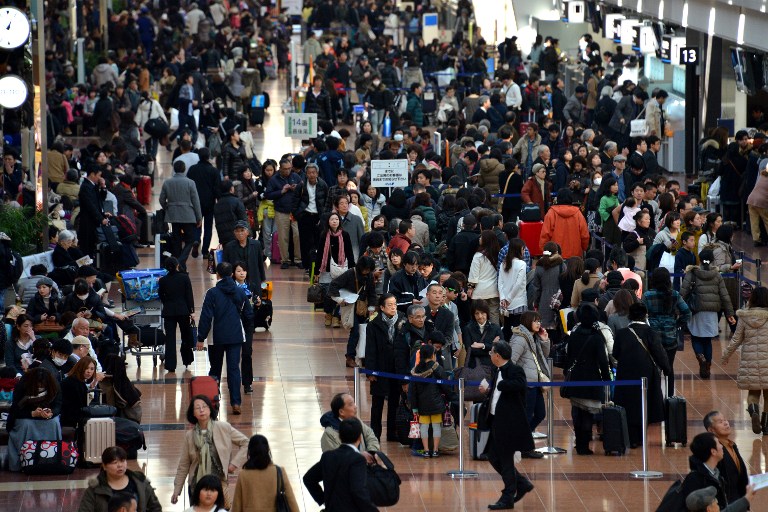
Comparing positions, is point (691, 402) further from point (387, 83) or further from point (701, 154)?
point (387, 83)

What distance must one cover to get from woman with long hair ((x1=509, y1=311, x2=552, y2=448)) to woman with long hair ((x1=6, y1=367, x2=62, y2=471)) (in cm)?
365

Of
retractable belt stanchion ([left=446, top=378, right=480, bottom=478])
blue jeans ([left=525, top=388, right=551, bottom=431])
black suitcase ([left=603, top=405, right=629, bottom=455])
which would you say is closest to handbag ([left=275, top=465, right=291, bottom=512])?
retractable belt stanchion ([left=446, top=378, right=480, bottom=478])

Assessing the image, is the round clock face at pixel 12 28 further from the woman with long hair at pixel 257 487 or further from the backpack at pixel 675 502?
the backpack at pixel 675 502

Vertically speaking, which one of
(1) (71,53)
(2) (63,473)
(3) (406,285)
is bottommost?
(2) (63,473)

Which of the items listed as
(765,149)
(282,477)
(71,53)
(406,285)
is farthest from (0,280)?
(71,53)

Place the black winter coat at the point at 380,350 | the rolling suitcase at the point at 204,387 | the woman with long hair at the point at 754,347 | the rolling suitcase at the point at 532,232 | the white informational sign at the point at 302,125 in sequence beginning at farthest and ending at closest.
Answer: the white informational sign at the point at 302,125 < the rolling suitcase at the point at 532,232 < the woman with long hair at the point at 754,347 < the black winter coat at the point at 380,350 < the rolling suitcase at the point at 204,387

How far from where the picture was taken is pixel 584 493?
12500 mm

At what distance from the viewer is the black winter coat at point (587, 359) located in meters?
13.5

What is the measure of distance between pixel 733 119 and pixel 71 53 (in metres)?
18.4

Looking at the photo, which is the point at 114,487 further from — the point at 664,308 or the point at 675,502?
the point at 664,308

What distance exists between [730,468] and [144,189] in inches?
714

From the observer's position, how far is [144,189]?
89.2ft

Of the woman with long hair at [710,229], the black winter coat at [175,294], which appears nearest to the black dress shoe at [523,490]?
the black winter coat at [175,294]

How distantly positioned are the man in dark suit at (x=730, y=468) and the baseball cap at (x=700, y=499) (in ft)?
2.78
